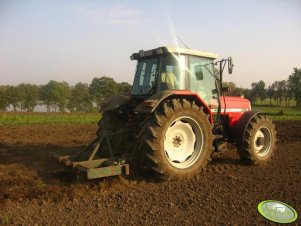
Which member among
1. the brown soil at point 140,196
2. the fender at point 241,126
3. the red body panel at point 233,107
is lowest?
the brown soil at point 140,196

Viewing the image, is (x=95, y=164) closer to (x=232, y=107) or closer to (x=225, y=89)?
(x=225, y=89)

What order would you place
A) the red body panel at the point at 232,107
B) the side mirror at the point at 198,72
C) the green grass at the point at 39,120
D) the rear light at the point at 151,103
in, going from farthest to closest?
1. the green grass at the point at 39,120
2. the red body panel at the point at 232,107
3. the side mirror at the point at 198,72
4. the rear light at the point at 151,103

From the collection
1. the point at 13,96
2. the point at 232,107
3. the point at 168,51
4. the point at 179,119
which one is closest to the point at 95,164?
the point at 179,119

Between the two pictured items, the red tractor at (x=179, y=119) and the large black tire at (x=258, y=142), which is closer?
the red tractor at (x=179, y=119)

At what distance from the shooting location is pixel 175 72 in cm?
583

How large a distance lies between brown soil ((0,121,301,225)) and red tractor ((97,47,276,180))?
0.42m

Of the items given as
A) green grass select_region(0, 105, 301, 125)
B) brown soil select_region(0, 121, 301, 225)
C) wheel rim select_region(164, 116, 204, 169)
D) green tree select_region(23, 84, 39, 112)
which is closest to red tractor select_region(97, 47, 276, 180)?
wheel rim select_region(164, 116, 204, 169)

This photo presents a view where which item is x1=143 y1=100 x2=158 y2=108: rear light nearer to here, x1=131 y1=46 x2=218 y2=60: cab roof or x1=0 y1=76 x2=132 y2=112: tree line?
x1=131 y1=46 x2=218 y2=60: cab roof

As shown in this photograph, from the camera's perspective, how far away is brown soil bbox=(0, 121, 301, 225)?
12.5 feet

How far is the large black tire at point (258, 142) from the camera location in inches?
254

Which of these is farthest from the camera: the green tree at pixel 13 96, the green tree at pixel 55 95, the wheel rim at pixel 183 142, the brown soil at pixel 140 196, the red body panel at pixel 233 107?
the green tree at pixel 55 95

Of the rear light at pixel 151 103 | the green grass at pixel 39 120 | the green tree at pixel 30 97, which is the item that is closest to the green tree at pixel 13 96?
the green tree at pixel 30 97

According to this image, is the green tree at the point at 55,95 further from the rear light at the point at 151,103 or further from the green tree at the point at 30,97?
the rear light at the point at 151,103

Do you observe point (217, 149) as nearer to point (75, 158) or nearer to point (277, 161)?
point (277, 161)
